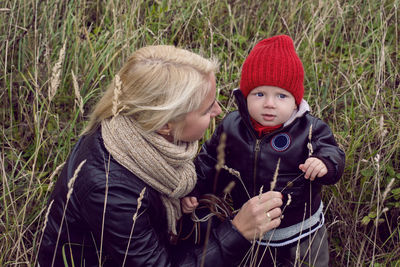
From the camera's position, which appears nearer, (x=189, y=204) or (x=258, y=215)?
(x=258, y=215)

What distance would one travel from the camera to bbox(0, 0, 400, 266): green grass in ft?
7.58

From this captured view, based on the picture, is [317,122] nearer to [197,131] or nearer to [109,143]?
[197,131]

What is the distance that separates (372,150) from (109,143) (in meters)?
1.45

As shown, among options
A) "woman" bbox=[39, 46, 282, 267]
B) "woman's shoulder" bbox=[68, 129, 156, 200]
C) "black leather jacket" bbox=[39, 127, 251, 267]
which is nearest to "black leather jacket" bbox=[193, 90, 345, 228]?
"woman" bbox=[39, 46, 282, 267]

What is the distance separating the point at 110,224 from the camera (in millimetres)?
1721

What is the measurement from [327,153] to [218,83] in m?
1.09

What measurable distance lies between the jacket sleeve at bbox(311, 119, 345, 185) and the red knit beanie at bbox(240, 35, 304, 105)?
17 cm

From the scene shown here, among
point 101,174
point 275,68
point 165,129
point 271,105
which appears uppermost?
point 275,68

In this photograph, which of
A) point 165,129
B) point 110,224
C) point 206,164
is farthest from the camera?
point 206,164

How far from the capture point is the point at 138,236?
1.76m

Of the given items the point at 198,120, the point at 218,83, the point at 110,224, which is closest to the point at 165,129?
the point at 198,120

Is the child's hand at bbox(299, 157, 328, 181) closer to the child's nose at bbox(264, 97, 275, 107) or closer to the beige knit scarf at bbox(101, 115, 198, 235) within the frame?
the child's nose at bbox(264, 97, 275, 107)

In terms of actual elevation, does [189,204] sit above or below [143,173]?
below

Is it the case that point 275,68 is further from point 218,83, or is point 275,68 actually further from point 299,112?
point 218,83
